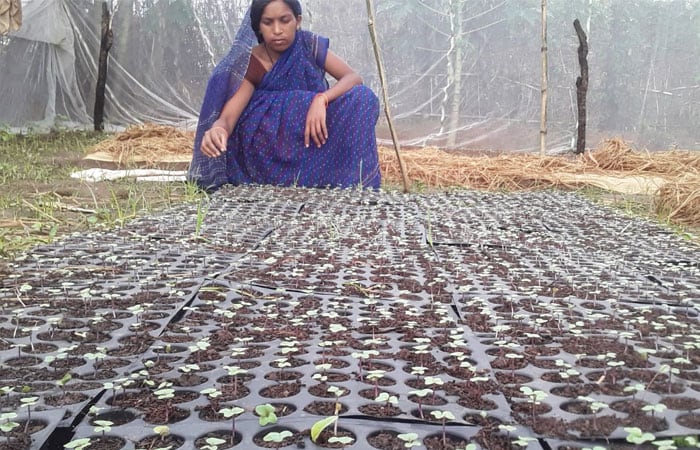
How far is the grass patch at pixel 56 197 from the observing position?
8.48 ft

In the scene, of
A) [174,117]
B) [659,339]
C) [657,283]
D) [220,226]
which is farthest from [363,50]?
[659,339]

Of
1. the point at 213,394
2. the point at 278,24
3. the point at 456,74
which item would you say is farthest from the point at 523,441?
the point at 456,74

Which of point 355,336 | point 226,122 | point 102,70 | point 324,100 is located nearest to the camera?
point 355,336

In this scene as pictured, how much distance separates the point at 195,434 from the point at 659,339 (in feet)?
3.29

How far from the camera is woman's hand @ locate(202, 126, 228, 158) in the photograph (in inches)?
152

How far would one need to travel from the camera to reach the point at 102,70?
805 cm

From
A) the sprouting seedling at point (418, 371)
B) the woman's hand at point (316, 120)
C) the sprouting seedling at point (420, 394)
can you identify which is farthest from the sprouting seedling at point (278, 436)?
the woman's hand at point (316, 120)

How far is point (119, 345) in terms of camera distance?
4.44ft

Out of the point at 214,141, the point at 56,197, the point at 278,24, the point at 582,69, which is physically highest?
the point at 278,24

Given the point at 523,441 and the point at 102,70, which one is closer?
the point at 523,441

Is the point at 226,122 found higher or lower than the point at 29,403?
higher

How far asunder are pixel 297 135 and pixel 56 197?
1496 mm

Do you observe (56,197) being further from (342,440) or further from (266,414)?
(342,440)

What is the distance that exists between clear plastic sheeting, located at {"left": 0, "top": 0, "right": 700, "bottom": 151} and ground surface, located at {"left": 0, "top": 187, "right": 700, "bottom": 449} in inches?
229
